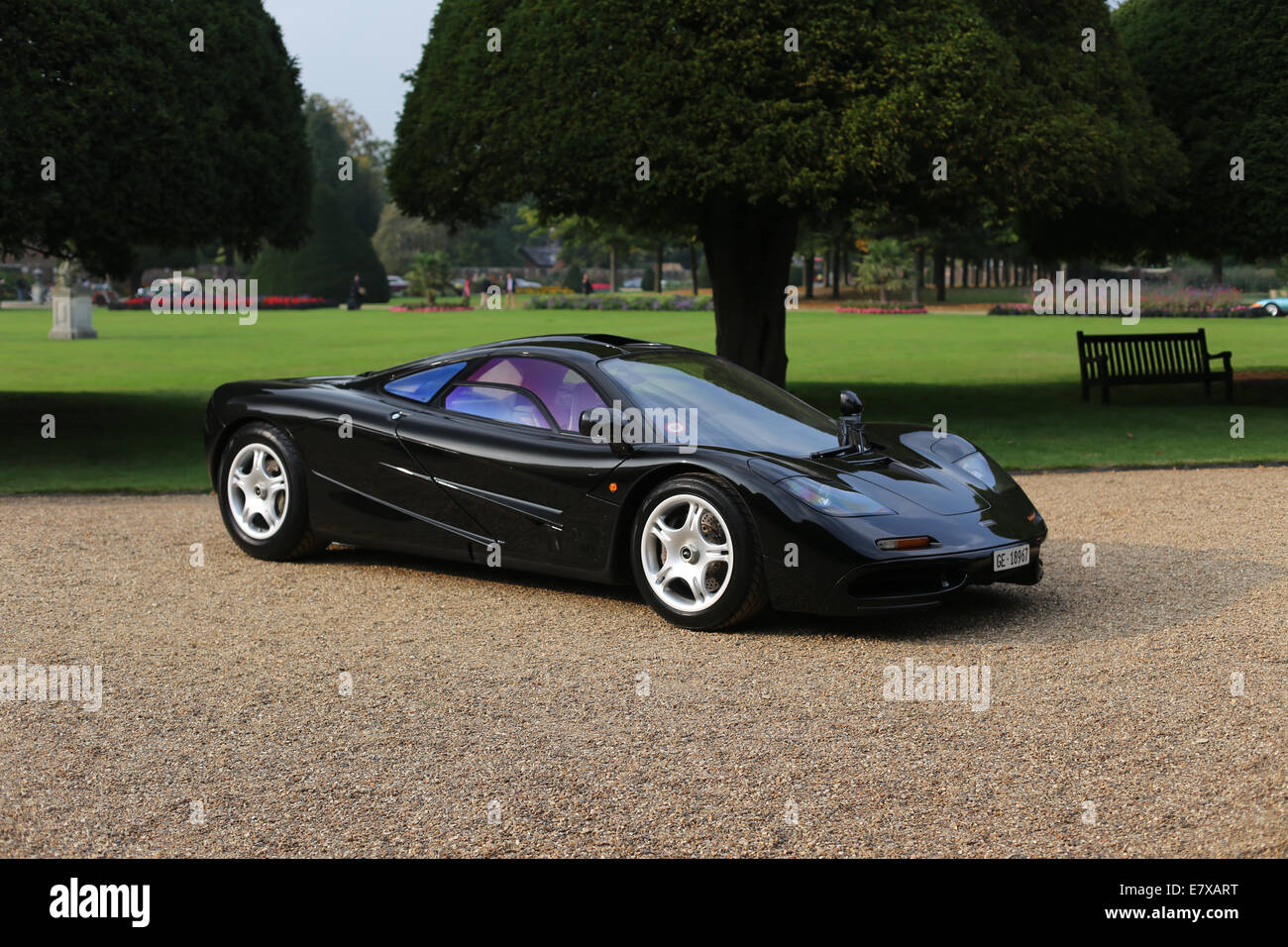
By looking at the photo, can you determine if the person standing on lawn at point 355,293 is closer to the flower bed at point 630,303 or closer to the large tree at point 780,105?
the flower bed at point 630,303

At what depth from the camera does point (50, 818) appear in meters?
4.39

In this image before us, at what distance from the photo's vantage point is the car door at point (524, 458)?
725cm

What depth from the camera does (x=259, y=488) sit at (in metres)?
8.62

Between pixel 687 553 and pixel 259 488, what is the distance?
3.05 metres

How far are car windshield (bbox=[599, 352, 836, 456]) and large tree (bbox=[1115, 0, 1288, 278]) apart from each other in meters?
13.3

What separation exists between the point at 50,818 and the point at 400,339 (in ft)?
108

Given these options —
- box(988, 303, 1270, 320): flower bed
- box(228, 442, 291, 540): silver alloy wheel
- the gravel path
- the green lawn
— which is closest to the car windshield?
the gravel path

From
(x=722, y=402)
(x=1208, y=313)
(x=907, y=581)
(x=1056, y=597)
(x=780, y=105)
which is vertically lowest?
(x=1056, y=597)

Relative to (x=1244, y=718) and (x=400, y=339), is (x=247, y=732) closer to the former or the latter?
(x=1244, y=718)

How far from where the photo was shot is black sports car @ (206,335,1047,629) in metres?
6.66

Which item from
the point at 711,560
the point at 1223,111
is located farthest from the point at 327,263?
the point at 711,560

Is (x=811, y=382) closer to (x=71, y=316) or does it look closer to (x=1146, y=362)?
(x=1146, y=362)

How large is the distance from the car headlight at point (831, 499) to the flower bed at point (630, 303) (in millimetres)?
53744
